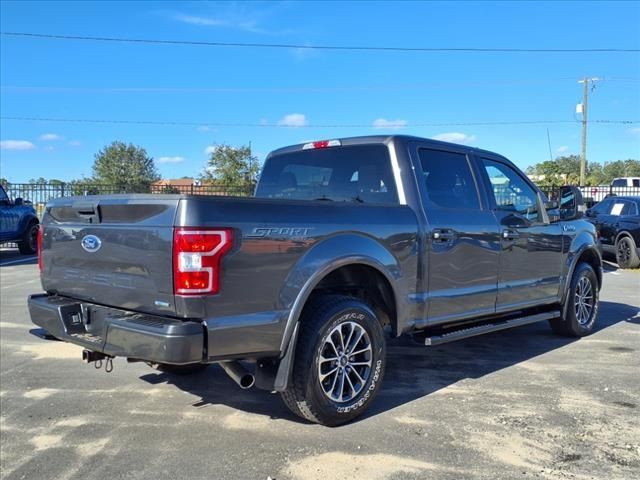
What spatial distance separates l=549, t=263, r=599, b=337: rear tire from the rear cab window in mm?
2918

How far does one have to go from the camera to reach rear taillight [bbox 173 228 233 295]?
2.96 meters

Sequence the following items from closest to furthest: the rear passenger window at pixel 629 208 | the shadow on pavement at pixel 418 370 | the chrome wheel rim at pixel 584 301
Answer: the shadow on pavement at pixel 418 370, the chrome wheel rim at pixel 584 301, the rear passenger window at pixel 629 208

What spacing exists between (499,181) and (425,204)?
1327mm

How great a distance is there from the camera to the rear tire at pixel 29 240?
1566 cm

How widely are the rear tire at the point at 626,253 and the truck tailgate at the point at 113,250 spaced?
492 inches

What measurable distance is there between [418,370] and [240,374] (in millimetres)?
2156

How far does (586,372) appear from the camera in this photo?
498cm

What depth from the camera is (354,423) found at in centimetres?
380

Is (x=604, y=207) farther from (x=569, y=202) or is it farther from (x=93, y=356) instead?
(x=93, y=356)

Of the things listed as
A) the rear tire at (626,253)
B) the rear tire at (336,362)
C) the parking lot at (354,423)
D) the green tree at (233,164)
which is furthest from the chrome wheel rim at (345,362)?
the green tree at (233,164)

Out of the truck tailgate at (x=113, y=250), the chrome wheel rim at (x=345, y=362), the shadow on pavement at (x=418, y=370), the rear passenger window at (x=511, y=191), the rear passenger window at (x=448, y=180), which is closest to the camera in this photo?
the truck tailgate at (x=113, y=250)

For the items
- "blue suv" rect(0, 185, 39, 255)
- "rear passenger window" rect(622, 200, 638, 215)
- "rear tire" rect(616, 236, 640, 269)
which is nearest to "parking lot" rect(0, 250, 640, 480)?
"rear tire" rect(616, 236, 640, 269)

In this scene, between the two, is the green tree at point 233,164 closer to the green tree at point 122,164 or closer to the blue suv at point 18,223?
the green tree at point 122,164

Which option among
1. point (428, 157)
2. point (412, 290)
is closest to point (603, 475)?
point (412, 290)
